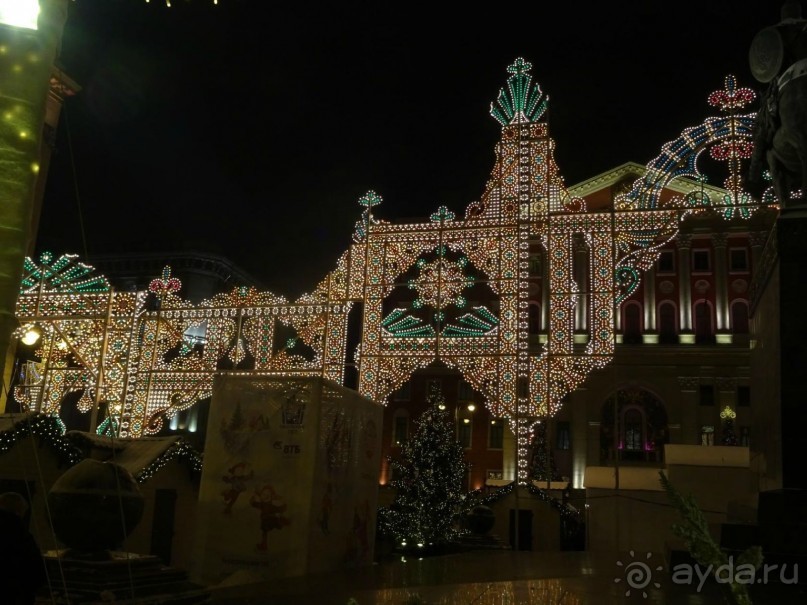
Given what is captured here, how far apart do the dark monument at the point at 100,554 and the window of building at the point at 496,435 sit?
36.3 meters

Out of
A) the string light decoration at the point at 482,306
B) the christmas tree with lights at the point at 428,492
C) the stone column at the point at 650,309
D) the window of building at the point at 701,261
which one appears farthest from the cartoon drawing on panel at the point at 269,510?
the window of building at the point at 701,261

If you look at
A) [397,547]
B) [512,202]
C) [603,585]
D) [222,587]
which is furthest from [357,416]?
[397,547]

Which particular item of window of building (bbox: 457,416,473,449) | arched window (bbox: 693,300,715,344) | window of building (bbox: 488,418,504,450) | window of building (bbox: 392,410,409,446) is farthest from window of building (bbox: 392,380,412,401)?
arched window (bbox: 693,300,715,344)

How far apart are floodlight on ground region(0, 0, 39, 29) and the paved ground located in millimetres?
5214

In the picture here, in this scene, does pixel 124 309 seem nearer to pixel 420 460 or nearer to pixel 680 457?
pixel 420 460

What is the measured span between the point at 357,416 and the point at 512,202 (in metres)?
8.17

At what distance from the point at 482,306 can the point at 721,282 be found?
87.9ft

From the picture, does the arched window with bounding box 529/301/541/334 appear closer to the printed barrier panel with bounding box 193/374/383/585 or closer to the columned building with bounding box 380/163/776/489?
the columned building with bounding box 380/163/776/489

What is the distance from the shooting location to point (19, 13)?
2.05 m

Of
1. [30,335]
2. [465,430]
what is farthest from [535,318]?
[30,335]

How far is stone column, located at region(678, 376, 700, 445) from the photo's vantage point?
37844 mm

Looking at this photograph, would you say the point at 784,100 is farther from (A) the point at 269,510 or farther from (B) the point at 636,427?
(B) the point at 636,427

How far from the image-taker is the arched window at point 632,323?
4012 centimetres

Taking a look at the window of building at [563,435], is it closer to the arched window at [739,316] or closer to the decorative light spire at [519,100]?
the arched window at [739,316]
